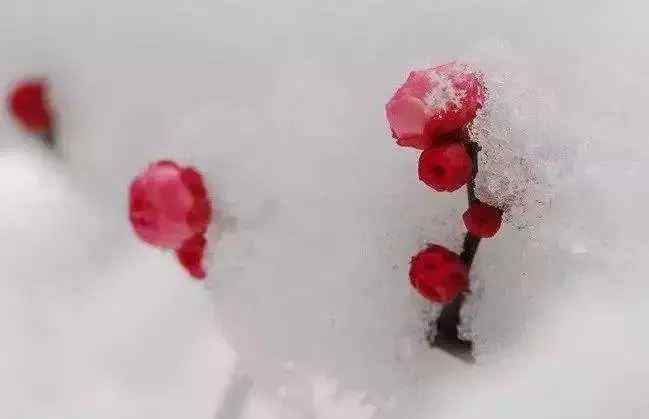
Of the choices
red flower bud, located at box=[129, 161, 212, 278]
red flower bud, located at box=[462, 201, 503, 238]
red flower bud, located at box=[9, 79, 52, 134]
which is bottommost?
red flower bud, located at box=[129, 161, 212, 278]

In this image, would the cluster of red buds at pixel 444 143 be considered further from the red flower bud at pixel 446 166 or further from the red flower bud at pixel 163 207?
the red flower bud at pixel 163 207

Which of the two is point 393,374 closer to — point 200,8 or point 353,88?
point 353,88

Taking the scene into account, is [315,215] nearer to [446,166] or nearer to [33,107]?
[446,166]

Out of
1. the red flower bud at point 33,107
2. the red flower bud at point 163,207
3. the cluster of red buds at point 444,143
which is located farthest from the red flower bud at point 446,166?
the red flower bud at point 33,107

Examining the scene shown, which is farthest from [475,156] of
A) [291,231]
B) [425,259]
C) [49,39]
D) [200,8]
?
[49,39]

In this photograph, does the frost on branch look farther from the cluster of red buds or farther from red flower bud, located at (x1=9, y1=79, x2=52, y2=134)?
red flower bud, located at (x1=9, y1=79, x2=52, y2=134)

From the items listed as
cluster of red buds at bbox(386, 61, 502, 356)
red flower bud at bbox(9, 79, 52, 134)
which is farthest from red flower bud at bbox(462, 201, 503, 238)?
red flower bud at bbox(9, 79, 52, 134)

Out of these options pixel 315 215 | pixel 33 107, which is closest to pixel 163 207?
pixel 315 215
